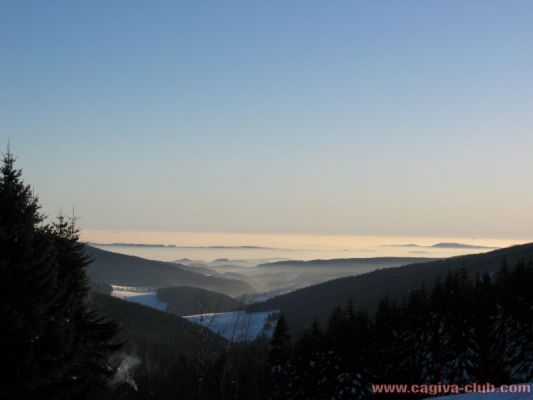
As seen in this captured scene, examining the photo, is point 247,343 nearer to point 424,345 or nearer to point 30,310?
point 424,345

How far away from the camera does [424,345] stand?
49.1 meters

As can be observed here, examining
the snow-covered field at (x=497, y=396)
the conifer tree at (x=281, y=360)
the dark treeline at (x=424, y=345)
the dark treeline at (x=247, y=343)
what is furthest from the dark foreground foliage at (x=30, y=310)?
the conifer tree at (x=281, y=360)

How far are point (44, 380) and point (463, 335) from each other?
3577 cm

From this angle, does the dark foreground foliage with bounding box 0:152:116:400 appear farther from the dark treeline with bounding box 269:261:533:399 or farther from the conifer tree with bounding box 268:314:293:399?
the conifer tree with bounding box 268:314:293:399

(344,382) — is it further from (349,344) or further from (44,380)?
(44,380)

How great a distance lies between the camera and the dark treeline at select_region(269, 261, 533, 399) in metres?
44.2

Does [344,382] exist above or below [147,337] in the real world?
above

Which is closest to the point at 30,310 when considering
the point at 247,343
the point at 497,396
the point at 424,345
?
the point at 497,396

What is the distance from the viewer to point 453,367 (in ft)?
147

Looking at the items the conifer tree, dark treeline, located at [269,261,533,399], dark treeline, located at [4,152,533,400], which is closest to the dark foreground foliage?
dark treeline, located at [4,152,533,400]

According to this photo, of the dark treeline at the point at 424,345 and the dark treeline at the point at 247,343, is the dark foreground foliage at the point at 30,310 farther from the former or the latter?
the dark treeline at the point at 424,345

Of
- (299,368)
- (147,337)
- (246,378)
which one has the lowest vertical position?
(147,337)

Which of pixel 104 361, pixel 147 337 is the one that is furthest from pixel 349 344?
pixel 147 337

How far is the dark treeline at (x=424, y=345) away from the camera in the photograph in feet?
145
